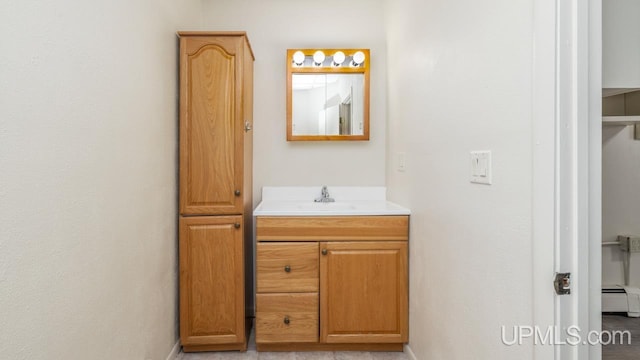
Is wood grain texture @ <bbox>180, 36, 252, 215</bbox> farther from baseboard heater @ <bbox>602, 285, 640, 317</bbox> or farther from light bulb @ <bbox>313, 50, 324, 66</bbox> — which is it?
baseboard heater @ <bbox>602, 285, 640, 317</bbox>

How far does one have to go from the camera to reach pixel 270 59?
2.66 metres

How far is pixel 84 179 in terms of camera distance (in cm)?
119

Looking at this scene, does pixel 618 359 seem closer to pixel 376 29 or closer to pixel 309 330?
pixel 309 330

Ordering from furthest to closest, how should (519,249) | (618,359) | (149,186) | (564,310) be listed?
(149,186) < (618,359) < (519,249) < (564,310)

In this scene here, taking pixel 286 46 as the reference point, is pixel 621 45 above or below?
below

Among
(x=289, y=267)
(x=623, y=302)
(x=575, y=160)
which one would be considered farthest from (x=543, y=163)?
(x=623, y=302)

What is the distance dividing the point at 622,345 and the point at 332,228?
1424 mm

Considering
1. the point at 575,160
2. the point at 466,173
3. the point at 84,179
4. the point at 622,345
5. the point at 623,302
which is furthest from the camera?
the point at 623,302

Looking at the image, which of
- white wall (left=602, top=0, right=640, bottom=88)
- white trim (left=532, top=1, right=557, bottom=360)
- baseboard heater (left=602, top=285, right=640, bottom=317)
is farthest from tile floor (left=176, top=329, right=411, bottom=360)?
white wall (left=602, top=0, right=640, bottom=88)

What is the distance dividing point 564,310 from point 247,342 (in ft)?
6.14

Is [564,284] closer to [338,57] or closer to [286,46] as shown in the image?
[338,57]

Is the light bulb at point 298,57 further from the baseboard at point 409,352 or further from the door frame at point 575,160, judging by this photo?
the baseboard at point 409,352

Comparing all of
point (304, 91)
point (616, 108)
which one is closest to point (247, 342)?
point (304, 91)

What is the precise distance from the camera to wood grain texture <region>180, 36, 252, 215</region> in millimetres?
2049
